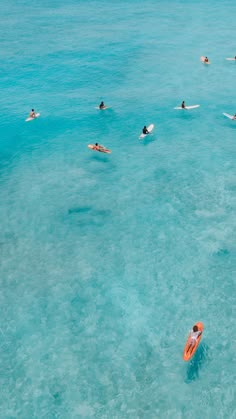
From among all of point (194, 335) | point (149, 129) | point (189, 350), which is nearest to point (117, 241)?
point (194, 335)

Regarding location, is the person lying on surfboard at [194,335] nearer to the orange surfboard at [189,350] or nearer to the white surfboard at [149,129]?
the orange surfboard at [189,350]

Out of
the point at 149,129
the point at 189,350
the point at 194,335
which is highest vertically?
the point at 149,129

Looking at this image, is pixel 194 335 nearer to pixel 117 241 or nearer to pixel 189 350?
pixel 189 350

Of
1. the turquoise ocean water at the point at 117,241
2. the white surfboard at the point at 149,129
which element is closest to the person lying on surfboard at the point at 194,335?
the turquoise ocean water at the point at 117,241

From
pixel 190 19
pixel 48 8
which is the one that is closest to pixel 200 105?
pixel 190 19

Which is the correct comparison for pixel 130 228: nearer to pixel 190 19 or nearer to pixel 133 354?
pixel 133 354

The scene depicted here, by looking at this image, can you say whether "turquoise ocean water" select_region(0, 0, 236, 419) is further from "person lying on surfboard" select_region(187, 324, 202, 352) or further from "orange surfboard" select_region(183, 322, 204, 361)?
"person lying on surfboard" select_region(187, 324, 202, 352)

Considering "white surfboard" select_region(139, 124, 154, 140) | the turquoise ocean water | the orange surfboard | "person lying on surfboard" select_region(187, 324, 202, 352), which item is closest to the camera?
the turquoise ocean water

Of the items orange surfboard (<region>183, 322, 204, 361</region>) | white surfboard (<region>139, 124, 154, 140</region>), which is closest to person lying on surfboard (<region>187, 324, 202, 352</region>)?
orange surfboard (<region>183, 322, 204, 361</region>)
